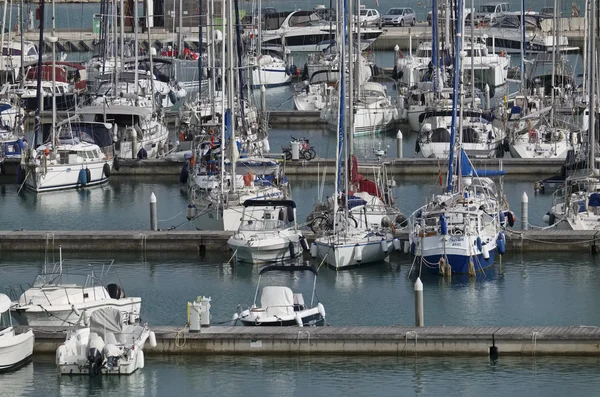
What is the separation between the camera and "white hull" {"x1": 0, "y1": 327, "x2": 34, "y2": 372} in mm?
32594

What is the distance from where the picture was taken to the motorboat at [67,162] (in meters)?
54.9

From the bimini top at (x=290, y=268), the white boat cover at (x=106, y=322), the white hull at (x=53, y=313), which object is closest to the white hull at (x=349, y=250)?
the bimini top at (x=290, y=268)

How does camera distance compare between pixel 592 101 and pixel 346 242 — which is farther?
pixel 592 101

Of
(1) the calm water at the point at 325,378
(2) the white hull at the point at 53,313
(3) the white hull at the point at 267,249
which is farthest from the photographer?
(3) the white hull at the point at 267,249

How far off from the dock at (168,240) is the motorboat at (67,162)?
9.98m

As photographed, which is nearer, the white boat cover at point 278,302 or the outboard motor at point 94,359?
the outboard motor at point 94,359

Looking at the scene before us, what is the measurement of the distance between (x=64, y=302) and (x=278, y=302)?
14.5 feet

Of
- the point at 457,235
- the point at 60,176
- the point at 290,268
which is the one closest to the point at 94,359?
the point at 290,268

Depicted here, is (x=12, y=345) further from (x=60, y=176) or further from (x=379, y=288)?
(x=60, y=176)

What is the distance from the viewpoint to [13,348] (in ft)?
107

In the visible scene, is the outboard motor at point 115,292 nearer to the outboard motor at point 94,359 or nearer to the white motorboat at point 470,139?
the outboard motor at point 94,359

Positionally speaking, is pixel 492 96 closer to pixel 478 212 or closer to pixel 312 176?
pixel 312 176

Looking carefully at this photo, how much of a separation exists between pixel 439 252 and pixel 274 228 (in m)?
4.41

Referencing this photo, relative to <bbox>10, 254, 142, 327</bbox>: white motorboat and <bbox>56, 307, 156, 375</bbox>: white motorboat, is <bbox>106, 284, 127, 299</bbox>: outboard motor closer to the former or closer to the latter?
<bbox>10, 254, 142, 327</bbox>: white motorboat
